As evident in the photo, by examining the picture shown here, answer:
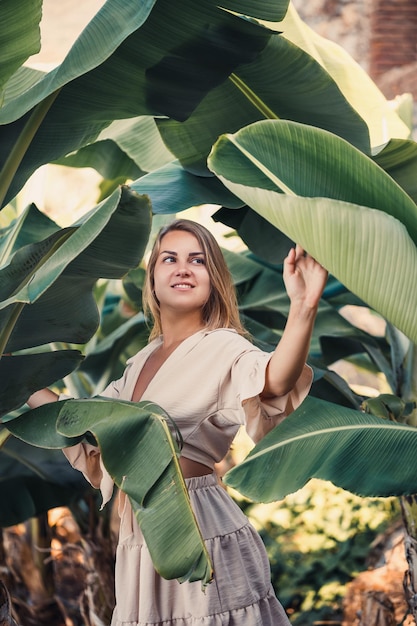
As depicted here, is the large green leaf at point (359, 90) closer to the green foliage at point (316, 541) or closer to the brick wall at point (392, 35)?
Result: the green foliage at point (316, 541)

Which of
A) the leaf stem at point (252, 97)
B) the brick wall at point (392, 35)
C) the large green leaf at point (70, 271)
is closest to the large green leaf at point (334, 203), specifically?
the large green leaf at point (70, 271)

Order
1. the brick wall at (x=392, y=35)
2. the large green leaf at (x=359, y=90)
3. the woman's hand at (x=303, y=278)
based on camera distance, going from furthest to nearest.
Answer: the brick wall at (x=392, y=35) → the large green leaf at (x=359, y=90) → the woman's hand at (x=303, y=278)

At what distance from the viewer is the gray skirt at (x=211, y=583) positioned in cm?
176

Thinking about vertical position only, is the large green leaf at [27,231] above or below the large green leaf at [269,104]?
below

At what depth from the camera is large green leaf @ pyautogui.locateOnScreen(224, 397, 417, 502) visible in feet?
5.79

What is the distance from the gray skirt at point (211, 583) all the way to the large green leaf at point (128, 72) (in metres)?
0.89

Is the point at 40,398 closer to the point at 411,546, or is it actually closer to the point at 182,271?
the point at 182,271

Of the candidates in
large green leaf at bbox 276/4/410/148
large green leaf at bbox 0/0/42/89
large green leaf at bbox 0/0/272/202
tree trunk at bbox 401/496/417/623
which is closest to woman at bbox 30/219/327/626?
large green leaf at bbox 0/0/272/202

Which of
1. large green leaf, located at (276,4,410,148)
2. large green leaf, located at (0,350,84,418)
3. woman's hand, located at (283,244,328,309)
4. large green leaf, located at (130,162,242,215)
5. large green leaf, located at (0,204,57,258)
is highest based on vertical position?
large green leaf, located at (276,4,410,148)

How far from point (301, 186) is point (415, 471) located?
0.68 metres

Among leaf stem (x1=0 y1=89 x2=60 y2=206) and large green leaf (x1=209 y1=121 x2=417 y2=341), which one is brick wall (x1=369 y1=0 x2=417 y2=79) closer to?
leaf stem (x1=0 y1=89 x2=60 y2=206)

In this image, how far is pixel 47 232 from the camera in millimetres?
2549

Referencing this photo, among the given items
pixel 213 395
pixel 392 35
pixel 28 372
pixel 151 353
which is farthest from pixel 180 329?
pixel 392 35

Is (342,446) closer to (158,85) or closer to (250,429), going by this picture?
(250,429)
